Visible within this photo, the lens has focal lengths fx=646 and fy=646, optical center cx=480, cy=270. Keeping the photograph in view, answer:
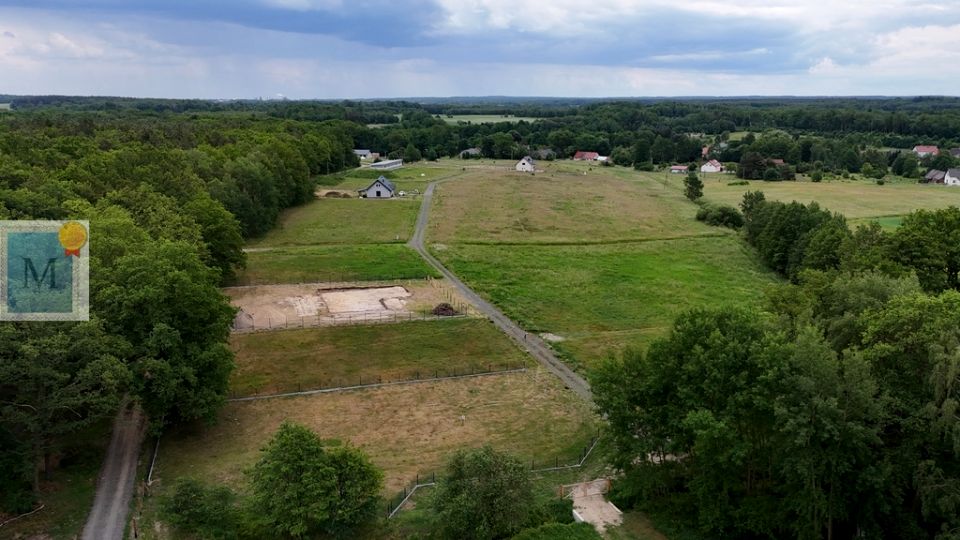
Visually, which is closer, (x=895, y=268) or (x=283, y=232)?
(x=895, y=268)

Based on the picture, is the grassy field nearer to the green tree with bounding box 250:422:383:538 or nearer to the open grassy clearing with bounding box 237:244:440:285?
the open grassy clearing with bounding box 237:244:440:285

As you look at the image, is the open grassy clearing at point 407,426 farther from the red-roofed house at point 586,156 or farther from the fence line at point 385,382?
the red-roofed house at point 586,156

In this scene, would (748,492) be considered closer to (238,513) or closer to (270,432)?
(238,513)

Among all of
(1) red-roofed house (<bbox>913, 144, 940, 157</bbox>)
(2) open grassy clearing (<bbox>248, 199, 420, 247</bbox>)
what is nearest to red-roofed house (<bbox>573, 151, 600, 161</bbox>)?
(1) red-roofed house (<bbox>913, 144, 940, 157</bbox>)

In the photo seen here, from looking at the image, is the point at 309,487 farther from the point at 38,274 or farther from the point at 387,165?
the point at 387,165

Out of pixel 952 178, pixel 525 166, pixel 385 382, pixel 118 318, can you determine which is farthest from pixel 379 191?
pixel 952 178

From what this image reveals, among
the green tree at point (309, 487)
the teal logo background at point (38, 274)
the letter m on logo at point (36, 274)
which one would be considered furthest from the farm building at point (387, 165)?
the green tree at point (309, 487)

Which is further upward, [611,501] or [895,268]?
[895,268]

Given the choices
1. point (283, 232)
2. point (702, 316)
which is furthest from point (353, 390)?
point (283, 232)
